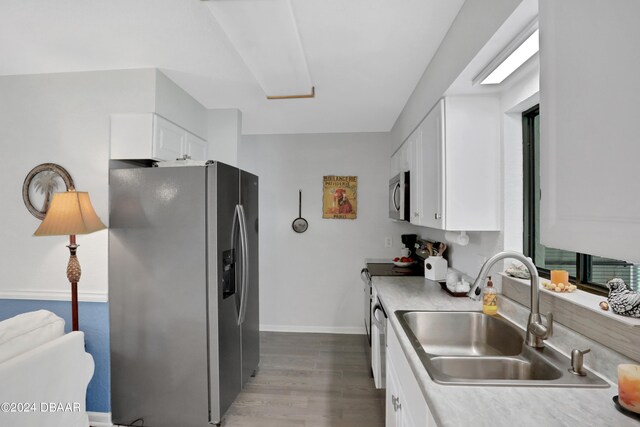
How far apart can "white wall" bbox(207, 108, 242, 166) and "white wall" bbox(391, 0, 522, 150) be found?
5.64ft

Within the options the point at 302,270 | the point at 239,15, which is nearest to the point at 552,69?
the point at 239,15

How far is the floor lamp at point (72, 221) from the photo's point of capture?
1.81 m

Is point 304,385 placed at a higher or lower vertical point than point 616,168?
lower

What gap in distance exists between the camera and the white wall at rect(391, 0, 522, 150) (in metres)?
1.14

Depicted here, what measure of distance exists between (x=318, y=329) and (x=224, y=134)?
2592 mm

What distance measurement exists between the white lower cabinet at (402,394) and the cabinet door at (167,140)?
6.69ft

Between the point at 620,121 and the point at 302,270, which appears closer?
the point at 620,121

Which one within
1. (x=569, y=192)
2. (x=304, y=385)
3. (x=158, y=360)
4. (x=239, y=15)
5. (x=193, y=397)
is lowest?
(x=304, y=385)

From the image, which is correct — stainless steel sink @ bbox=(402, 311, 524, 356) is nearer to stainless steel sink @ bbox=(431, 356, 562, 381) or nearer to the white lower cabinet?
the white lower cabinet

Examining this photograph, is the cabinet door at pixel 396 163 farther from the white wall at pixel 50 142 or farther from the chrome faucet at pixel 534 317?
the white wall at pixel 50 142

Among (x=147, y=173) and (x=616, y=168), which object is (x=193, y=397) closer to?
(x=147, y=173)

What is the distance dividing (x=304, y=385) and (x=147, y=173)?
2.10m

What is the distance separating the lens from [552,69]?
69 centimetres

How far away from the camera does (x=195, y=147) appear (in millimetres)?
2814
